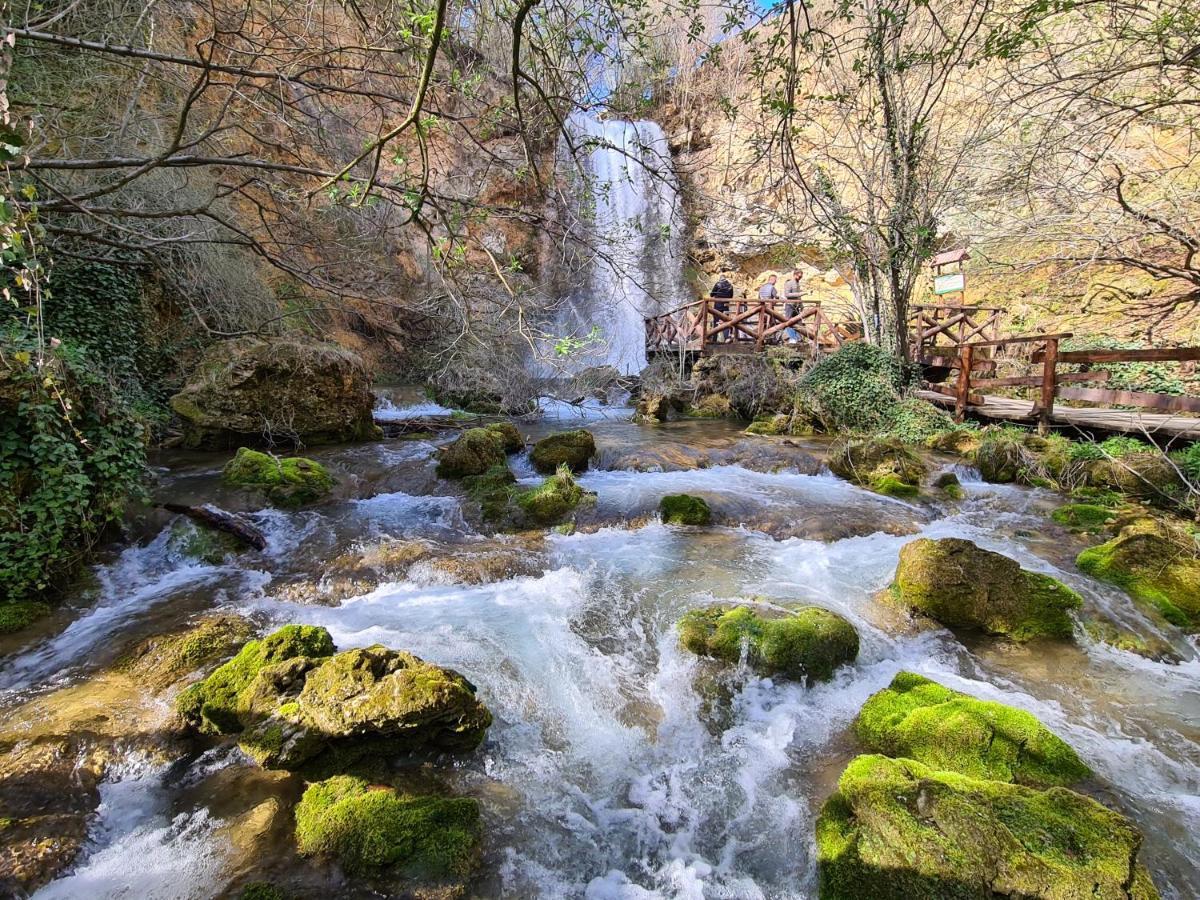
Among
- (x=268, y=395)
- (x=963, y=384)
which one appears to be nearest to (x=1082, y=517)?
(x=963, y=384)

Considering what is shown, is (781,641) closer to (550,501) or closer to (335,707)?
(335,707)

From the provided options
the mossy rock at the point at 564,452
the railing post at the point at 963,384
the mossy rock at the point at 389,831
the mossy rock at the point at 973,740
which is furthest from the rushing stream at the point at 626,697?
the railing post at the point at 963,384

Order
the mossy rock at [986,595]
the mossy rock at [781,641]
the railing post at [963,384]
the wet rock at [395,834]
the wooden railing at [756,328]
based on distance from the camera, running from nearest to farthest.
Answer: the wet rock at [395,834], the mossy rock at [781,641], the mossy rock at [986,595], the railing post at [963,384], the wooden railing at [756,328]

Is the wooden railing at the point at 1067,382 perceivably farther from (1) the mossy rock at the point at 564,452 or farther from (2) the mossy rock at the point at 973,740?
(1) the mossy rock at the point at 564,452

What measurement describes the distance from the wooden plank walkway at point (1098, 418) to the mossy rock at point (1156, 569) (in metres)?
1.54

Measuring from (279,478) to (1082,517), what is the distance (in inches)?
357

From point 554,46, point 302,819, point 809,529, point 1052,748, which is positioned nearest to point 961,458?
point 809,529

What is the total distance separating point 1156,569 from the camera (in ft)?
14.4

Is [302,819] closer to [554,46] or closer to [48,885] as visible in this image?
[48,885]

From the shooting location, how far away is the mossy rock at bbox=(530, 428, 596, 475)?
8047 mm

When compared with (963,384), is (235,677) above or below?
below

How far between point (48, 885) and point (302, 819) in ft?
2.75

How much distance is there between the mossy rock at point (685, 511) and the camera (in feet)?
20.6

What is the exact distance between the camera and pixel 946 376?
41.5ft
